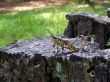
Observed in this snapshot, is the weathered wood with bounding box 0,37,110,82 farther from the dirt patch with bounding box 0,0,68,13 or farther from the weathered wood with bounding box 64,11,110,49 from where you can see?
the dirt patch with bounding box 0,0,68,13

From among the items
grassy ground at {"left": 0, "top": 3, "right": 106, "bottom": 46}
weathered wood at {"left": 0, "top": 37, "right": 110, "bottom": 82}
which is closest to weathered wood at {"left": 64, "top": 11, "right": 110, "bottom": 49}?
weathered wood at {"left": 0, "top": 37, "right": 110, "bottom": 82}

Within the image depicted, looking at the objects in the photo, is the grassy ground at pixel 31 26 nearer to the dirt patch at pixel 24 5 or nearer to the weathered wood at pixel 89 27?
the weathered wood at pixel 89 27

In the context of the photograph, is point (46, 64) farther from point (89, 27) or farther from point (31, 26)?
point (31, 26)

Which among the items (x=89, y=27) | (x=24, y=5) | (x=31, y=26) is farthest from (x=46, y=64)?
(x=24, y=5)

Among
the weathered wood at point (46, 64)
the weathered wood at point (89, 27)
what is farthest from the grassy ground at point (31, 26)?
the weathered wood at point (46, 64)

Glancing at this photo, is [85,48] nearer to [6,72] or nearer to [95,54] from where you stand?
[95,54]

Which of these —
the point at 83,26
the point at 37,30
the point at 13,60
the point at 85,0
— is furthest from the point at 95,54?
the point at 85,0
